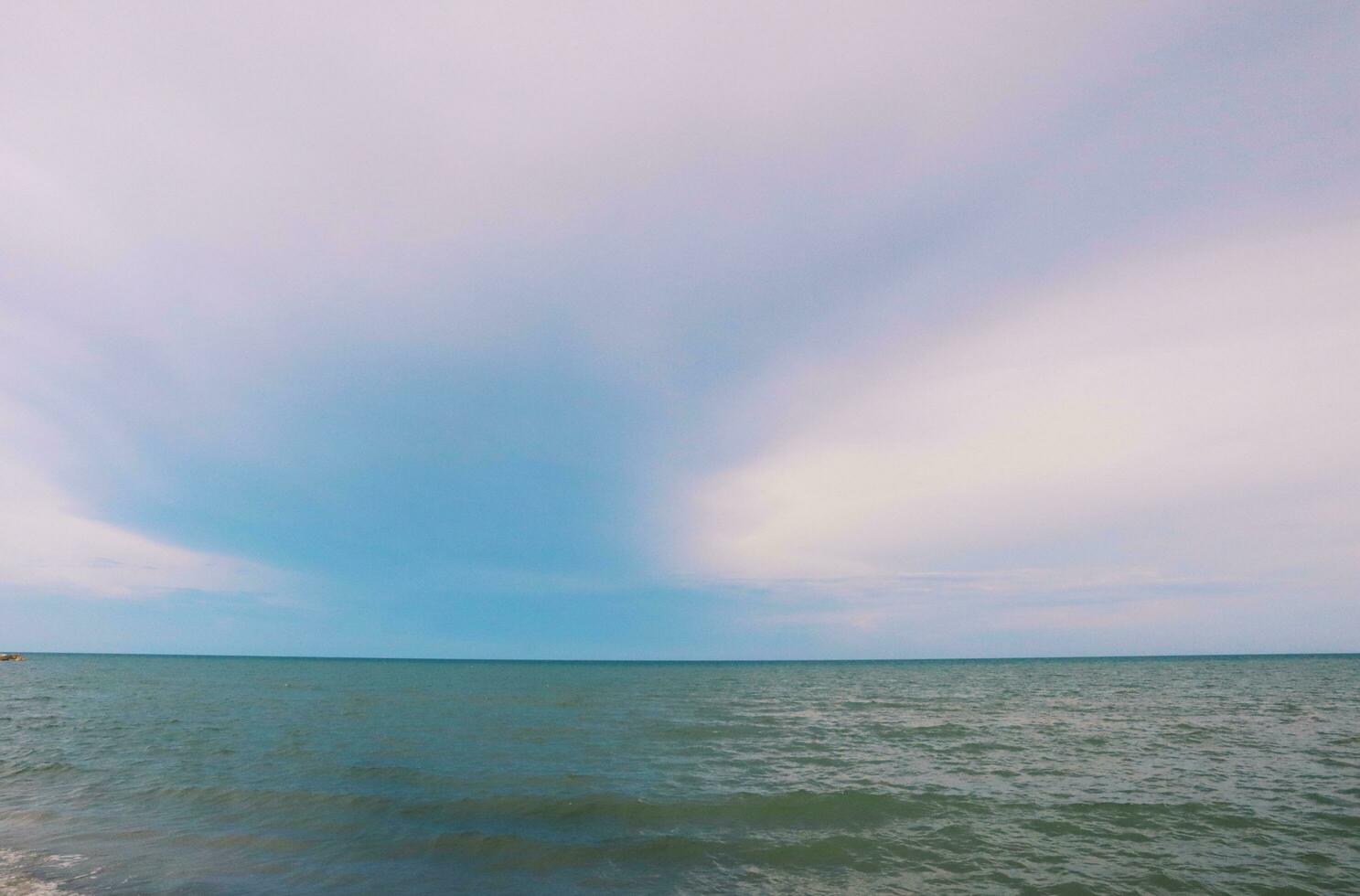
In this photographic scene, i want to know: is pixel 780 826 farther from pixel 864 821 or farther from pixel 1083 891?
pixel 1083 891

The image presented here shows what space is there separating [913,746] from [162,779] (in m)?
34.6

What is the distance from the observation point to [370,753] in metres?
32.9

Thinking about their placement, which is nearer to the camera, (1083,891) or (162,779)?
(1083,891)

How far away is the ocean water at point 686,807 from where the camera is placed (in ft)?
52.3

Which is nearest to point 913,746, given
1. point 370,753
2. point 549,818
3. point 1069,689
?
point 549,818

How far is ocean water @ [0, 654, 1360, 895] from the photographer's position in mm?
15945

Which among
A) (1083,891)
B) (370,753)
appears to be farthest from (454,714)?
(1083,891)

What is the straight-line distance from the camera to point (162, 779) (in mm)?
26375

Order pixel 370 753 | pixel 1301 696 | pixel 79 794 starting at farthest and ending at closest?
1. pixel 1301 696
2. pixel 370 753
3. pixel 79 794

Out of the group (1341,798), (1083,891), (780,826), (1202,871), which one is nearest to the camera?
(1083,891)

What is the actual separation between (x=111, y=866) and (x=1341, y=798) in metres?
37.8

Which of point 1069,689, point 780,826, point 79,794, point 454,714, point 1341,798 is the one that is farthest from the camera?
point 1069,689

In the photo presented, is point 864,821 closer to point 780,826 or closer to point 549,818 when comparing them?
point 780,826

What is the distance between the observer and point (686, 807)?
869 inches
